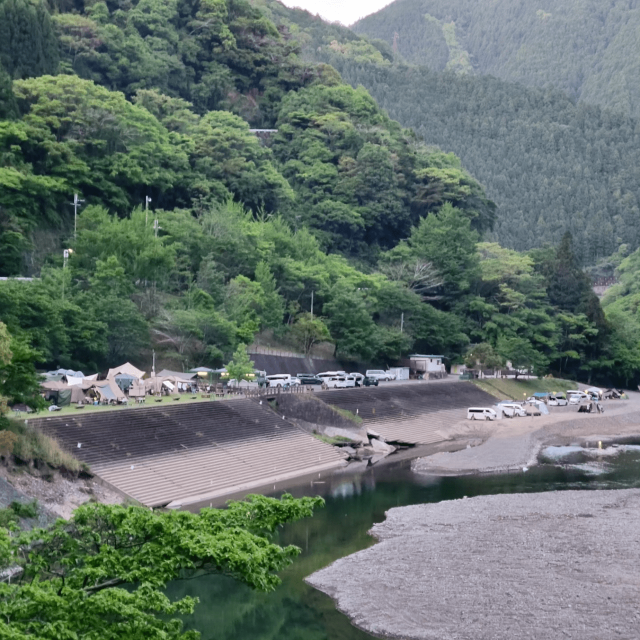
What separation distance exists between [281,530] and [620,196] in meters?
178

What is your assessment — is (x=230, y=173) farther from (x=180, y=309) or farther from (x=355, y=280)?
(x=180, y=309)

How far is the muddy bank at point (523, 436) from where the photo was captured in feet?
168

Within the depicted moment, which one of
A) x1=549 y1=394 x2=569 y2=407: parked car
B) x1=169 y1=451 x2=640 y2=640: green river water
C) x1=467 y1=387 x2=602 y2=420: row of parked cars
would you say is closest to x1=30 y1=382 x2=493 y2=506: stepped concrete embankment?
x1=169 y1=451 x2=640 y2=640: green river water

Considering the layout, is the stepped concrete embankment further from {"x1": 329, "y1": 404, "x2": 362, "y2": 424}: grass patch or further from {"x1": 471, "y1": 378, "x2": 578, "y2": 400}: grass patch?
{"x1": 471, "y1": 378, "x2": 578, "y2": 400}: grass patch

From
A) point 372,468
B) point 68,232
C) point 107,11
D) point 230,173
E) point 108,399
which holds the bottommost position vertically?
point 372,468

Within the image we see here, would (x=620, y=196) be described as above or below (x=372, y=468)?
above

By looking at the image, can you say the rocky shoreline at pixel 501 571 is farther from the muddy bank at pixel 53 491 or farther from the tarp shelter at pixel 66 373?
the tarp shelter at pixel 66 373

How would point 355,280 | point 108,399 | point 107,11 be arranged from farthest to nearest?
point 107,11 → point 355,280 → point 108,399

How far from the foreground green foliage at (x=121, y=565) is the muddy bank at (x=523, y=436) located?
31.9 meters

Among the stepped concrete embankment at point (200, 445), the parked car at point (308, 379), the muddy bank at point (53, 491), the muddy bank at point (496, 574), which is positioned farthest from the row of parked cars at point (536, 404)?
the muddy bank at point (53, 491)

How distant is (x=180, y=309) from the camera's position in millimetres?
65562

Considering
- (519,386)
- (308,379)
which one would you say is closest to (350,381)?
(308,379)

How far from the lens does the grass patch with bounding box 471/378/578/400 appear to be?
3319 inches

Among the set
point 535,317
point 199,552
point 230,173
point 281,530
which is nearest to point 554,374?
point 535,317
